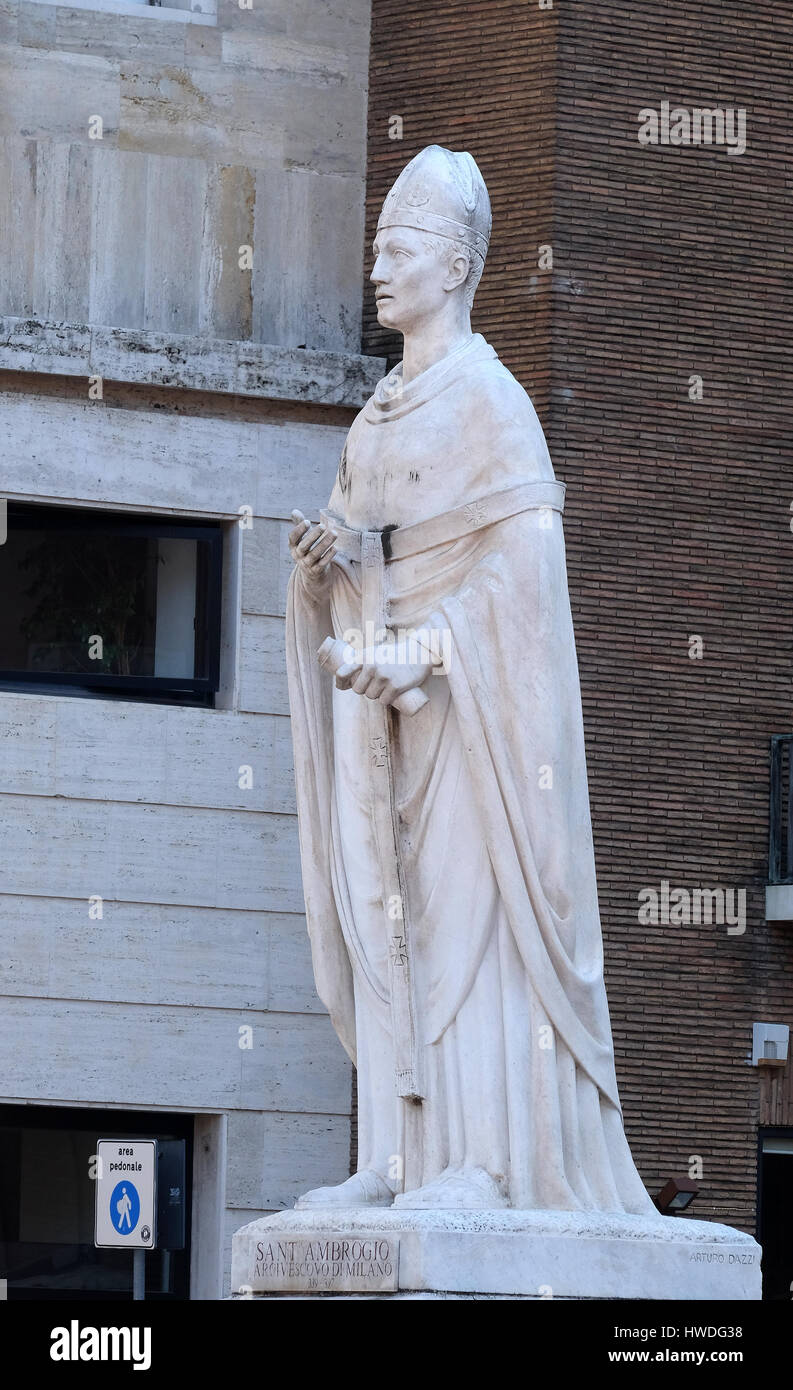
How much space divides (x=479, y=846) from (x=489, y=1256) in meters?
1.10

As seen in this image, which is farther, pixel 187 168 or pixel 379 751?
pixel 187 168

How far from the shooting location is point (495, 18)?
1705cm

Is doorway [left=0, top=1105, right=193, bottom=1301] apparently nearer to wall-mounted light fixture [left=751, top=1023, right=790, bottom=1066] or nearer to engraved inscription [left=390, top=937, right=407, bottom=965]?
wall-mounted light fixture [left=751, top=1023, right=790, bottom=1066]

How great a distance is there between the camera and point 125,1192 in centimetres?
1270

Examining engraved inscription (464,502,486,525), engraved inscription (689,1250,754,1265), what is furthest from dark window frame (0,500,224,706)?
engraved inscription (689,1250,754,1265)

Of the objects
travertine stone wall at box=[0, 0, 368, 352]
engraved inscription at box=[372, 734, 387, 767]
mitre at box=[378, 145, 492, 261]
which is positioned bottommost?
engraved inscription at box=[372, 734, 387, 767]

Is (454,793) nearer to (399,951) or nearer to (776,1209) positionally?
(399,951)

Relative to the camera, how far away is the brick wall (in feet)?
54.4

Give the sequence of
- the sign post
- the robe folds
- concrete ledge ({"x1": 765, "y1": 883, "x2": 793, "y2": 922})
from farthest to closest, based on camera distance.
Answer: concrete ledge ({"x1": 765, "y1": 883, "x2": 793, "y2": 922}) → the sign post → the robe folds

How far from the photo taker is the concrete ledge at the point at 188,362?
16.3m

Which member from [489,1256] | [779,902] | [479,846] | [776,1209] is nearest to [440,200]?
[479,846]

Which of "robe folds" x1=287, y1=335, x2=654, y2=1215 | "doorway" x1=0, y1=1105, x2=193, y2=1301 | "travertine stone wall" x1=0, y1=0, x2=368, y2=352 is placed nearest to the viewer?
"robe folds" x1=287, y1=335, x2=654, y2=1215

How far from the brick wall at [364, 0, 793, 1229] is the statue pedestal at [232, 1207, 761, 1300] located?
881 centimetres
